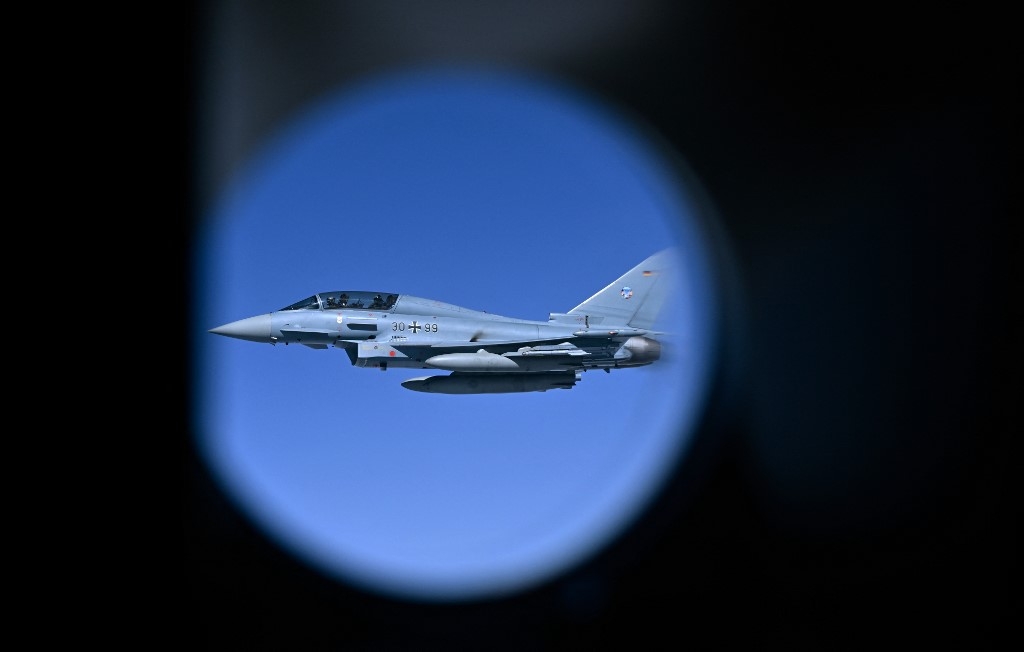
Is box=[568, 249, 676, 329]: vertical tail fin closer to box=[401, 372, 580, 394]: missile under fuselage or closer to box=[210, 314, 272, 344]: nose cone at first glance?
box=[401, 372, 580, 394]: missile under fuselage

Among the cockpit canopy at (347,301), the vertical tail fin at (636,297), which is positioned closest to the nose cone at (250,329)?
the cockpit canopy at (347,301)

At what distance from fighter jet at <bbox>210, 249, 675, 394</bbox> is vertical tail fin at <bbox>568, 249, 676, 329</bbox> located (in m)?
0.82

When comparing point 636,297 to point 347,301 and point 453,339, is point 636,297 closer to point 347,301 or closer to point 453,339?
point 453,339

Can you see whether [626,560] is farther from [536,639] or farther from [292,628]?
[292,628]

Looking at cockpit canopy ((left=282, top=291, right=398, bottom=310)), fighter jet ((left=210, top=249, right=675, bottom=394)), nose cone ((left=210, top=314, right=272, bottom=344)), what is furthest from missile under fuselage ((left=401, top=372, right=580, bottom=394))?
nose cone ((left=210, top=314, right=272, bottom=344))

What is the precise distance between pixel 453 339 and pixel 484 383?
1110 millimetres

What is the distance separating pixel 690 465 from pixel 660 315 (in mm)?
8430

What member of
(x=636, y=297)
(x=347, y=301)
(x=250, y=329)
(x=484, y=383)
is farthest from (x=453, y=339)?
(x=636, y=297)

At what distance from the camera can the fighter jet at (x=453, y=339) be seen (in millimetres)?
14406

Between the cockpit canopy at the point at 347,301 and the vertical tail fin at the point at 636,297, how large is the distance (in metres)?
4.22

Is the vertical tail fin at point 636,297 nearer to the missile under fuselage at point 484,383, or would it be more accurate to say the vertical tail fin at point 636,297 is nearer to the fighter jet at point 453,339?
the fighter jet at point 453,339

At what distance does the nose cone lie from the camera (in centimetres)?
1391

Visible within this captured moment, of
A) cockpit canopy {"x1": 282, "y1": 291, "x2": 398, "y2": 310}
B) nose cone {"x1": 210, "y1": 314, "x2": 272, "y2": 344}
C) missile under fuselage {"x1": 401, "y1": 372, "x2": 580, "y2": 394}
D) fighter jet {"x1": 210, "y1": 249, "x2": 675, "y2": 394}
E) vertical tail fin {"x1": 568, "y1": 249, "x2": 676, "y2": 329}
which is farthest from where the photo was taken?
vertical tail fin {"x1": 568, "y1": 249, "x2": 676, "y2": 329}

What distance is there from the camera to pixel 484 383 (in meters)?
15.3
